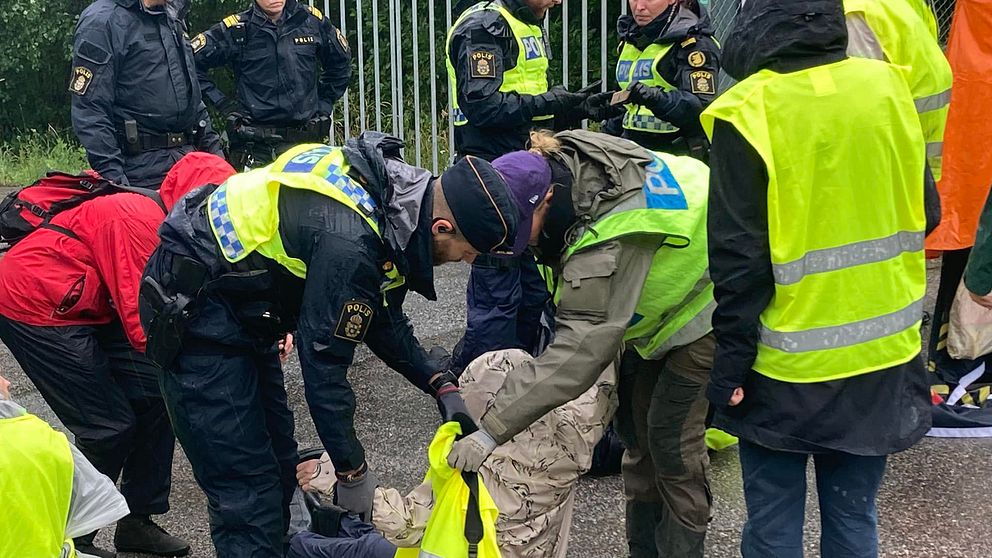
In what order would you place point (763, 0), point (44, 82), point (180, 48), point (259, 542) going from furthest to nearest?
point (44, 82)
point (180, 48)
point (259, 542)
point (763, 0)

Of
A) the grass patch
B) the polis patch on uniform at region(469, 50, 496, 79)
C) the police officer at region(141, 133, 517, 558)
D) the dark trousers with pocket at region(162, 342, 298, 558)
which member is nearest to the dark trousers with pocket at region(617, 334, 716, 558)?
the police officer at region(141, 133, 517, 558)

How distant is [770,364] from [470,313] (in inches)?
94.5

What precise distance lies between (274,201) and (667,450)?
1306 millimetres

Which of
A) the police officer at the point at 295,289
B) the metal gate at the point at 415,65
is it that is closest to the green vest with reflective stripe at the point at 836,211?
the police officer at the point at 295,289

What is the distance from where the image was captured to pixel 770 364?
89.4 inches

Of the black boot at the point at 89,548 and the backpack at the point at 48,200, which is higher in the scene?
the backpack at the point at 48,200

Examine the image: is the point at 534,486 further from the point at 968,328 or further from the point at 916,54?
the point at 968,328

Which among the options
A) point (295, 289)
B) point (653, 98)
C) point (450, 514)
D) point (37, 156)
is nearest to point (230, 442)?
point (295, 289)

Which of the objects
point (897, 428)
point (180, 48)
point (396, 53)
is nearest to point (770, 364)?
point (897, 428)

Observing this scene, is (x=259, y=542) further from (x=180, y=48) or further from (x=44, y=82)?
(x=44, y=82)

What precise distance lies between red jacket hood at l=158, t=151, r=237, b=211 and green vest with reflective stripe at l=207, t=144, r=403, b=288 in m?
0.63

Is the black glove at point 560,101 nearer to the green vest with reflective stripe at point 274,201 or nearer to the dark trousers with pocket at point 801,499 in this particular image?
the green vest with reflective stripe at point 274,201

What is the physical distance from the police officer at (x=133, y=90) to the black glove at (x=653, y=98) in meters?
2.37

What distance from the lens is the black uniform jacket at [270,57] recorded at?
6.00 metres
